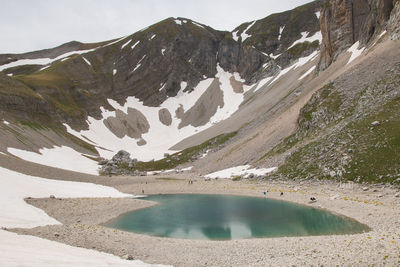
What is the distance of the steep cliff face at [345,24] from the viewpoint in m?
74.4

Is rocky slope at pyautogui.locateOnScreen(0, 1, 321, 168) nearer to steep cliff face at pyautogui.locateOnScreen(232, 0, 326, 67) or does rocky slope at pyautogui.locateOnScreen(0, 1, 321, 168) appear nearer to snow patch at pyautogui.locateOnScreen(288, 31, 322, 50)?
steep cliff face at pyautogui.locateOnScreen(232, 0, 326, 67)

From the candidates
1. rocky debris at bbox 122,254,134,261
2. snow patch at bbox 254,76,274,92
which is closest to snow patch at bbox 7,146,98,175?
rocky debris at bbox 122,254,134,261

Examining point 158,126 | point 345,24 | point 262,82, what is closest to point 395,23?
point 345,24

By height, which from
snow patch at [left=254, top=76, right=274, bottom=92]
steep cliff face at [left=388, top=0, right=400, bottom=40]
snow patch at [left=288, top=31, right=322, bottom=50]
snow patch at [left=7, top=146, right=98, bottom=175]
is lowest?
snow patch at [left=7, top=146, right=98, bottom=175]

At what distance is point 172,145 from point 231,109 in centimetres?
3531

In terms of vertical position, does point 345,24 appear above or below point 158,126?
above

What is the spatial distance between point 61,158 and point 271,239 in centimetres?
7448

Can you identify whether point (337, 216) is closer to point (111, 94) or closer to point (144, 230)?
point (144, 230)

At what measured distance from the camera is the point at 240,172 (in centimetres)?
6512

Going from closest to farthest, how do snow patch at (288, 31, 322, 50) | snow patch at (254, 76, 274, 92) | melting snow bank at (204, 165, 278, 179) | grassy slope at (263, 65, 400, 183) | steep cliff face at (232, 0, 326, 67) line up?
grassy slope at (263, 65, 400, 183) → melting snow bank at (204, 165, 278, 179) → snow patch at (254, 76, 274, 92) → snow patch at (288, 31, 322, 50) → steep cliff face at (232, 0, 326, 67)

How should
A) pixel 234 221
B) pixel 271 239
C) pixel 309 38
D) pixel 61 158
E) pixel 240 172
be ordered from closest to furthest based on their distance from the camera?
pixel 271 239 → pixel 234 221 → pixel 240 172 → pixel 61 158 → pixel 309 38

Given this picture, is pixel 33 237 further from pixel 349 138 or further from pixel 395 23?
pixel 395 23

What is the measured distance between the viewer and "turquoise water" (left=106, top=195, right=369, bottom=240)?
28.4 meters

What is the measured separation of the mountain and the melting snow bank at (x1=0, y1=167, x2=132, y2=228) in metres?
26.5
